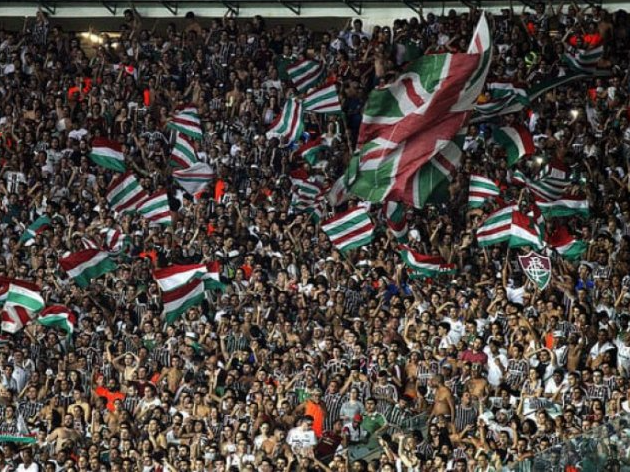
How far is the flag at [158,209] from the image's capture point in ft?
81.8

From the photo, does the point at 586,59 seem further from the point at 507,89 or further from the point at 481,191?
the point at 481,191

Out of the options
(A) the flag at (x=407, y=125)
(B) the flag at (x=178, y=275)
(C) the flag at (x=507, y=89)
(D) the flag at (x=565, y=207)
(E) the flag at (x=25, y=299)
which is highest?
(A) the flag at (x=407, y=125)

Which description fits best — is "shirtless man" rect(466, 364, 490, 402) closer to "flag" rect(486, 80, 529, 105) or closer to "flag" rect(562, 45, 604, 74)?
"flag" rect(486, 80, 529, 105)

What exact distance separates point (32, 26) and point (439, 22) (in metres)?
8.22

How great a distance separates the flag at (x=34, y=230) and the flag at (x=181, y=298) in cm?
324

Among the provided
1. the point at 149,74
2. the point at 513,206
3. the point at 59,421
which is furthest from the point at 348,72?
the point at 59,421

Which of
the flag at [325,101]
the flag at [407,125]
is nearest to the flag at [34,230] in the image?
the flag at [325,101]

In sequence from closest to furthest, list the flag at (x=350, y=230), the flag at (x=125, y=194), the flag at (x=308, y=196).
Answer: the flag at (x=350, y=230) → the flag at (x=308, y=196) → the flag at (x=125, y=194)

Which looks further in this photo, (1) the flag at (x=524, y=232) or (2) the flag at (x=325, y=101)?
(2) the flag at (x=325, y=101)

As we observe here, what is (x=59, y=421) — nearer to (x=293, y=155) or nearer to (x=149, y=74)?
(x=293, y=155)

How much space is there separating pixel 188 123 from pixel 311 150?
218 centimetres

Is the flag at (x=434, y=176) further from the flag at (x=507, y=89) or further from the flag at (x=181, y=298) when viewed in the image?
the flag at (x=181, y=298)

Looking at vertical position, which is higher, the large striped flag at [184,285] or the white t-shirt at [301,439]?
the large striped flag at [184,285]

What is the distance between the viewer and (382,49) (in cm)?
2695
